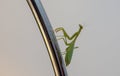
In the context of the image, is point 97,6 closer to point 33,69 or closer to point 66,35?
point 66,35

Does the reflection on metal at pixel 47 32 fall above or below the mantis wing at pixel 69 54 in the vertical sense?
above

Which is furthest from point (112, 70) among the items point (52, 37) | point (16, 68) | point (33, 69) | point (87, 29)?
point (52, 37)

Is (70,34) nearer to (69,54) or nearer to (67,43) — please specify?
(67,43)

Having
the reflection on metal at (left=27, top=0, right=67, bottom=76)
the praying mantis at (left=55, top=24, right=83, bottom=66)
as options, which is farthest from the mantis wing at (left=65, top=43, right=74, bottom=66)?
the reflection on metal at (left=27, top=0, right=67, bottom=76)

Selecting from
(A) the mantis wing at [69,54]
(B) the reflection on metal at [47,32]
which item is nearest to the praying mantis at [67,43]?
(A) the mantis wing at [69,54]

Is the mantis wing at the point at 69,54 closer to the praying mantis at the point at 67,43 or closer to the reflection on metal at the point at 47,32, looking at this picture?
the praying mantis at the point at 67,43

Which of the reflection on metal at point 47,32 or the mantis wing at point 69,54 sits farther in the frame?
the mantis wing at point 69,54

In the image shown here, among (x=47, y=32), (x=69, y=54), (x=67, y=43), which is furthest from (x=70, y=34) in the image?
(x=47, y=32)
